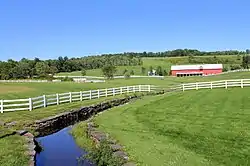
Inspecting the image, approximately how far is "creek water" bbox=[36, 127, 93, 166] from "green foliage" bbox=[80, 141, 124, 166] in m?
0.28

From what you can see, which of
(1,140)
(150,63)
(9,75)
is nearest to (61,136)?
(1,140)

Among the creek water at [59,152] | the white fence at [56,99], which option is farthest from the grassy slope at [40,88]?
the creek water at [59,152]

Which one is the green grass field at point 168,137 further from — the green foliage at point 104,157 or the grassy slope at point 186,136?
the green foliage at point 104,157

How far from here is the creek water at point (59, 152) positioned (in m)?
12.8

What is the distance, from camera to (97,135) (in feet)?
51.0

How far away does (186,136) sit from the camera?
1480cm

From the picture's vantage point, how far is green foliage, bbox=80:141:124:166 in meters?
10.5

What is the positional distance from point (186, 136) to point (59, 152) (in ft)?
16.2

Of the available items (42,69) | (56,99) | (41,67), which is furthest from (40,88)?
(41,67)

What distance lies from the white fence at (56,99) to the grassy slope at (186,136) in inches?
299

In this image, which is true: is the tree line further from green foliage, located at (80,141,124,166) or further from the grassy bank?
green foliage, located at (80,141,124,166)

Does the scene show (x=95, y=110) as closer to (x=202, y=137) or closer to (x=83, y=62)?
(x=202, y=137)

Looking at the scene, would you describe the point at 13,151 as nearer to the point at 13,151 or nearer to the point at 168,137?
the point at 13,151

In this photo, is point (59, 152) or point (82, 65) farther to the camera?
point (82, 65)
